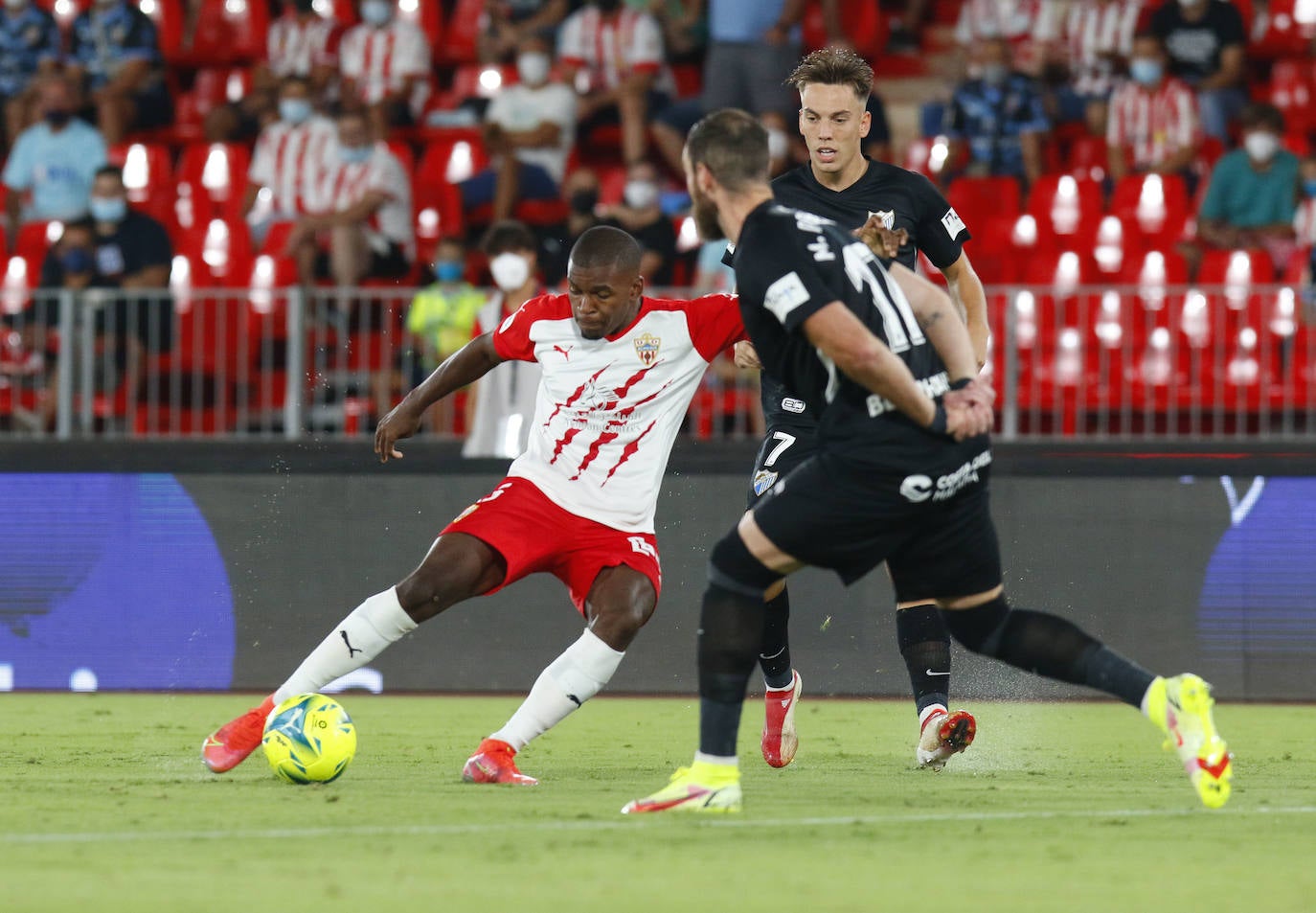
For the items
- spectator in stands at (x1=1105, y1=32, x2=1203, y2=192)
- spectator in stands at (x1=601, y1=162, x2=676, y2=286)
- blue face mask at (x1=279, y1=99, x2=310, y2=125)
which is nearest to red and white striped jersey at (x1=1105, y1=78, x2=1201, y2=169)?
spectator in stands at (x1=1105, y1=32, x2=1203, y2=192)

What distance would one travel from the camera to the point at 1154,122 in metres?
14.1

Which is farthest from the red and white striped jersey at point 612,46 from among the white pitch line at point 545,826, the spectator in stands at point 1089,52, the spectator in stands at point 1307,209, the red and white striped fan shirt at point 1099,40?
the white pitch line at point 545,826

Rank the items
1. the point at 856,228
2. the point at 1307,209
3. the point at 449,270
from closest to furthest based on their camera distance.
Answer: the point at 856,228 < the point at 449,270 < the point at 1307,209

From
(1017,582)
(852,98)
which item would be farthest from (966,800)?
(1017,582)

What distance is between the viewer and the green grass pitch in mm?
4379

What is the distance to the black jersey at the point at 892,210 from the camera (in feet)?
23.2

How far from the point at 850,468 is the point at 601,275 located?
1.47 meters

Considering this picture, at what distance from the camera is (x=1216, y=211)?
13.1m

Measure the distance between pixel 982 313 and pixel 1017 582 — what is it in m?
3.17

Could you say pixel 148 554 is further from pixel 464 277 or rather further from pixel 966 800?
pixel 966 800

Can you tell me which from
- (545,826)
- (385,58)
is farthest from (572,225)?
(545,826)

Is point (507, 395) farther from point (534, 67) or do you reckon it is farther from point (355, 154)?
point (534, 67)

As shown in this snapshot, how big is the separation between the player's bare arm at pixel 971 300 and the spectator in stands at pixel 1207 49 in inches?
316

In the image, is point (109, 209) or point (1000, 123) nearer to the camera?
point (109, 209)
